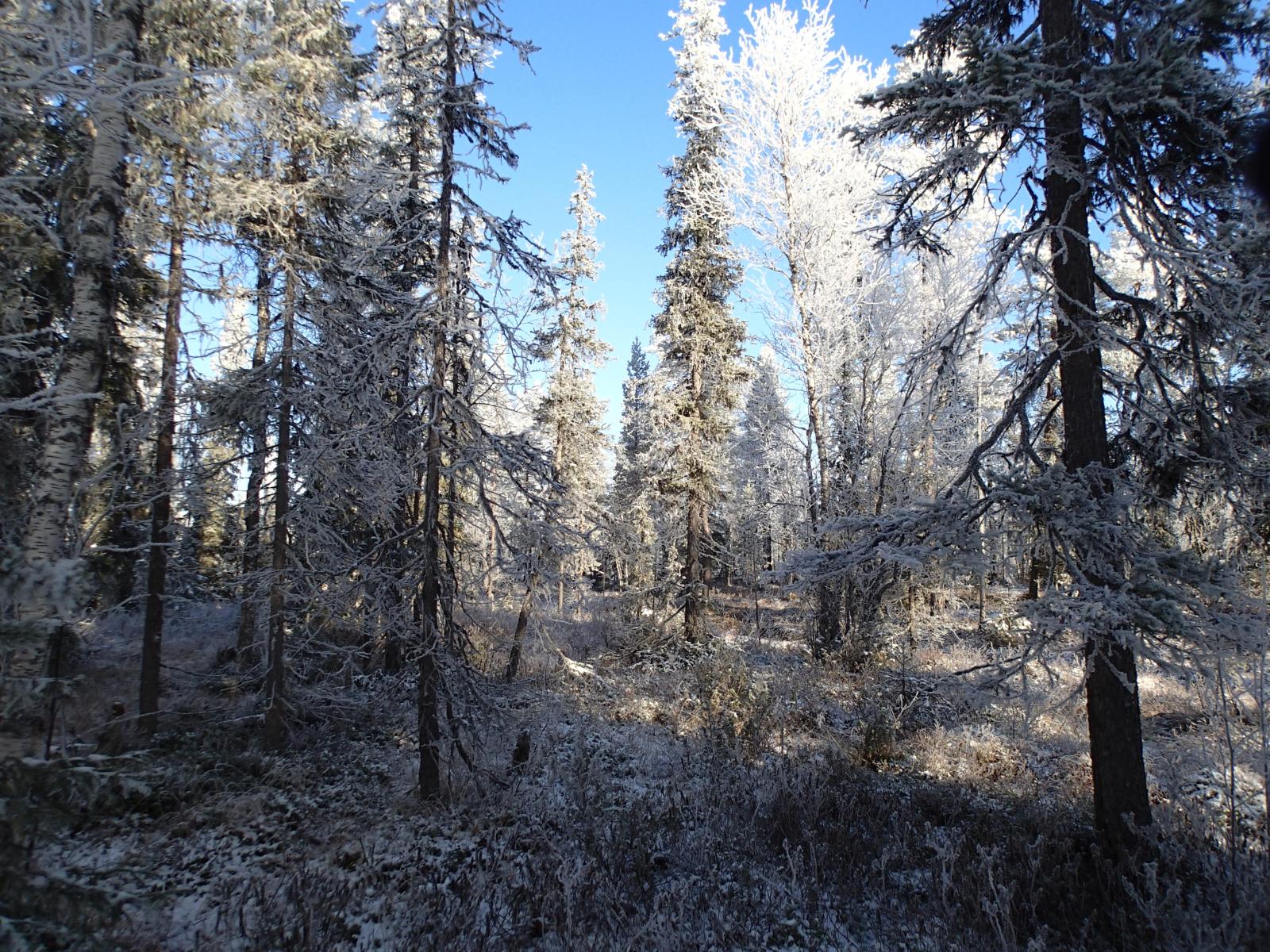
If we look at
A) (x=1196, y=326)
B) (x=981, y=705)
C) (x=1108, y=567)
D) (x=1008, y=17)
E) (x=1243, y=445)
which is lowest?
(x=981, y=705)

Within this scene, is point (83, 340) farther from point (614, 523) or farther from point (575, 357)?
point (575, 357)

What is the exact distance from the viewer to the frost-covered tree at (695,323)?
52.4 ft

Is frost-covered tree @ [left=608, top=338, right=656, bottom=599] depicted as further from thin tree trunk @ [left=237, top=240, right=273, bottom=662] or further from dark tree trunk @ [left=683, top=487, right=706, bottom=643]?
thin tree trunk @ [left=237, top=240, right=273, bottom=662]

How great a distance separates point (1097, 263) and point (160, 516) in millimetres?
13482

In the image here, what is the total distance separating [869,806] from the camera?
660cm

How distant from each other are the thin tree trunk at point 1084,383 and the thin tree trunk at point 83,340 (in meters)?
8.13

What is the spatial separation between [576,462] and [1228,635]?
58.3 ft

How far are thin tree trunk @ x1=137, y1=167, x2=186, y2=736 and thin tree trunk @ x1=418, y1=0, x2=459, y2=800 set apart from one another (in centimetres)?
456

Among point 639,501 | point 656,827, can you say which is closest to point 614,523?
point 656,827

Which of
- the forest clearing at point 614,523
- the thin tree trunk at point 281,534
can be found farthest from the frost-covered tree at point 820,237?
the thin tree trunk at point 281,534

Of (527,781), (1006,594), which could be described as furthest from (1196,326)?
(1006,594)

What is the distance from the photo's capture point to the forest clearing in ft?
15.4

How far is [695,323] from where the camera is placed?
16031 millimetres

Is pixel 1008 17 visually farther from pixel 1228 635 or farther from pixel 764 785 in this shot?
pixel 764 785
